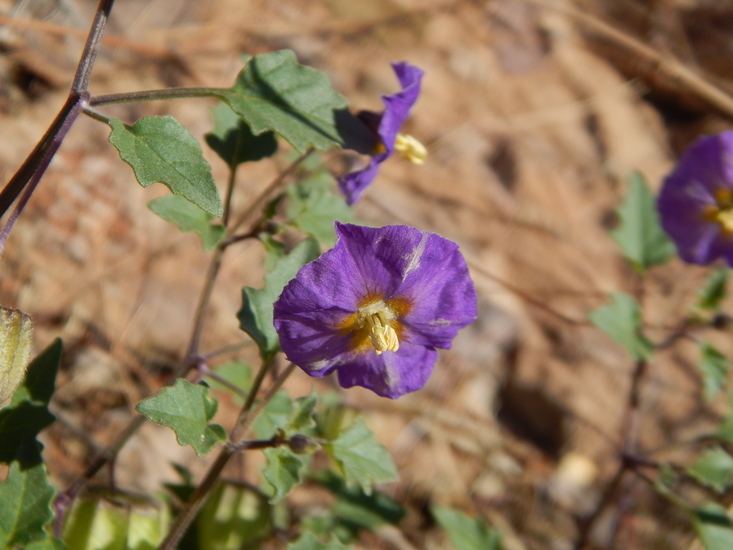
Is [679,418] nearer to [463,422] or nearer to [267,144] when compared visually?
[463,422]

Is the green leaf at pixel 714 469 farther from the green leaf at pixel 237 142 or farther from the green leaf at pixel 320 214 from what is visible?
the green leaf at pixel 237 142

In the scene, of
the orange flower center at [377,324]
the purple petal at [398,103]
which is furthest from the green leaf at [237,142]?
the orange flower center at [377,324]

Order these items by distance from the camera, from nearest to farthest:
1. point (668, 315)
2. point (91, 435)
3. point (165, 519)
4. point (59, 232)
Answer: point (165, 519)
point (91, 435)
point (59, 232)
point (668, 315)

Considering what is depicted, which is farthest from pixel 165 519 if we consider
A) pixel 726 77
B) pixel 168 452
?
pixel 726 77

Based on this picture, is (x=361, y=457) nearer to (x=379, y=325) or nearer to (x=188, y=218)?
(x=379, y=325)

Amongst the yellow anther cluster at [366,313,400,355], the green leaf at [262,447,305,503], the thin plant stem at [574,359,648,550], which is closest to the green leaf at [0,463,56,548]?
the green leaf at [262,447,305,503]

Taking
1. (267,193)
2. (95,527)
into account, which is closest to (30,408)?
(95,527)
